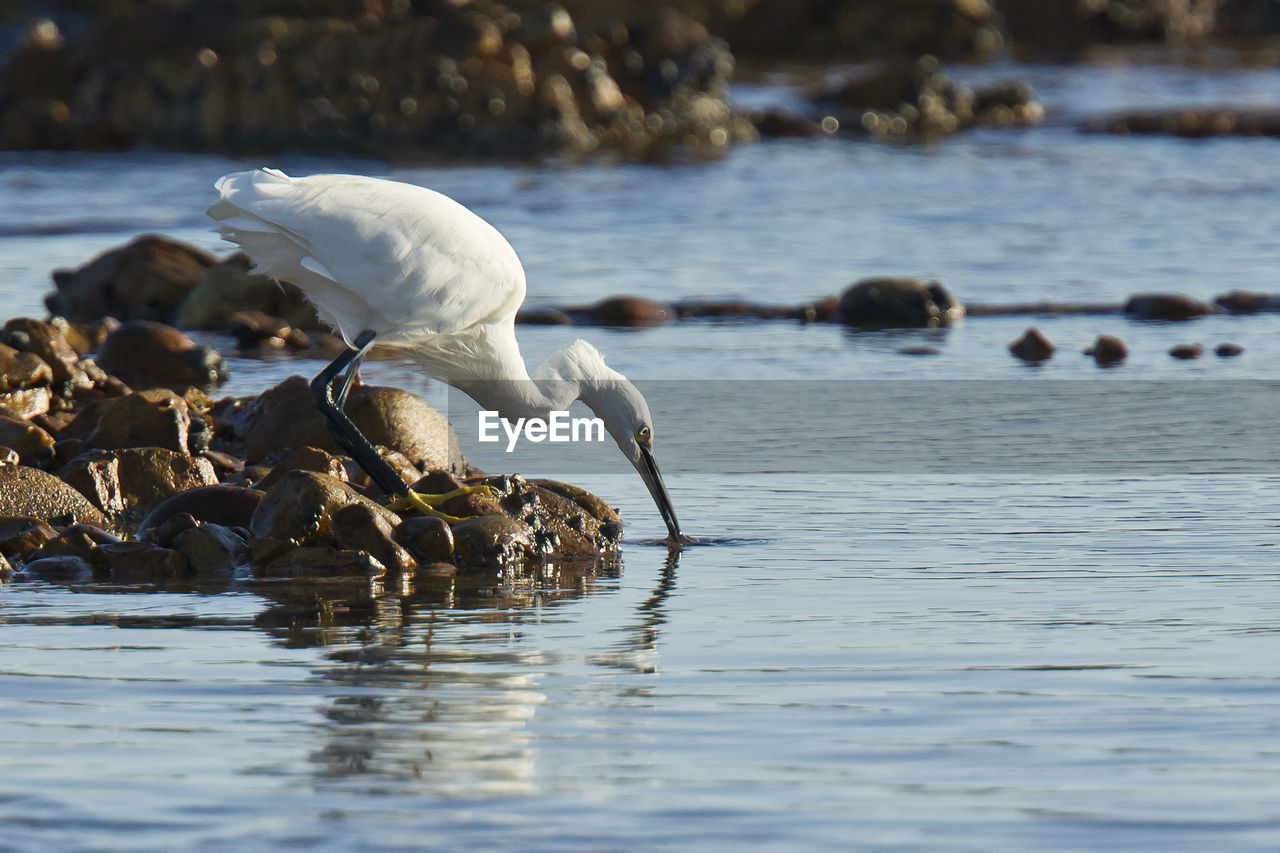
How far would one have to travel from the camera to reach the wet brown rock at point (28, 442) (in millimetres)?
8078

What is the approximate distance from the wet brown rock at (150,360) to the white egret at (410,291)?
3.36m

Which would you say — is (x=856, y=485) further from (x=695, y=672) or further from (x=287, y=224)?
(x=695, y=672)

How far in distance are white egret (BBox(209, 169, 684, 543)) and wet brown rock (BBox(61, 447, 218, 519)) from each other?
594mm

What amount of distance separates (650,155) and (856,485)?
22492mm

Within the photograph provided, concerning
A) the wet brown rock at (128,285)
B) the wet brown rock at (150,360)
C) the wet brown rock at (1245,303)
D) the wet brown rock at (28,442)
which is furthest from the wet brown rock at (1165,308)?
the wet brown rock at (28,442)

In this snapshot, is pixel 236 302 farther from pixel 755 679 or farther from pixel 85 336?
pixel 755 679

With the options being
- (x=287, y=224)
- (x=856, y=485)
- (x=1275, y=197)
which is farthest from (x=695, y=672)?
(x=1275, y=197)

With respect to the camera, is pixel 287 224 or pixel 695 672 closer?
pixel 695 672

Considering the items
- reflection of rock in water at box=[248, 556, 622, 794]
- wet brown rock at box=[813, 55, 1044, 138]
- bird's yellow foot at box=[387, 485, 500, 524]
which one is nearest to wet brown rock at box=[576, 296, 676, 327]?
bird's yellow foot at box=[387, 485, 500, 524]

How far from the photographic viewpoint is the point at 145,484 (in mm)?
7668

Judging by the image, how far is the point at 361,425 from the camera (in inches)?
326

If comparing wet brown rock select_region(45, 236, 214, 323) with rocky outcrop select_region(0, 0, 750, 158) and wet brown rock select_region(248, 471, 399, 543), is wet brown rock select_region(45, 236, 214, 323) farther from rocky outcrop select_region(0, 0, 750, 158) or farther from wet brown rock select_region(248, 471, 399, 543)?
rocky outcrop select_region(0, 0, 750, 158)

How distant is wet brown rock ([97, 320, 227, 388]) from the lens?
36.1ft

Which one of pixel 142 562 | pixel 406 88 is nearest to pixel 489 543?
pixel 142 562
